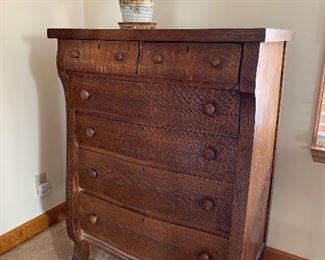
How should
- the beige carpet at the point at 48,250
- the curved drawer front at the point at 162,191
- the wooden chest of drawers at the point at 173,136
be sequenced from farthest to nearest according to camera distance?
1. the beige carpet at the point at 48,250
2. the curved drawer front at the point at 162,191
3. the wooden chest of drawers at the point at 173,136

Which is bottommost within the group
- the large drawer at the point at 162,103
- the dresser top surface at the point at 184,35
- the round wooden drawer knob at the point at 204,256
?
the round wooden drawer knob at the point at 204,256

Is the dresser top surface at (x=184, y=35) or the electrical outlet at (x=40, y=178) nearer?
the dresser top surface at (x=184, y=35)

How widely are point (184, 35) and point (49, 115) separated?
3.94ft

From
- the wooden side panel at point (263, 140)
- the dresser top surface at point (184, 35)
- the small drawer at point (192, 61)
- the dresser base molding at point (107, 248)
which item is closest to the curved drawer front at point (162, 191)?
the wooden side panel at point (263, 140)

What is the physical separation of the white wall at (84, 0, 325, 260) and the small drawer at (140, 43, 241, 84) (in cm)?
58

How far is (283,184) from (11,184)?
1.45 m

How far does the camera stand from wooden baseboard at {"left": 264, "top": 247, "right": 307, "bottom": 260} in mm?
1654

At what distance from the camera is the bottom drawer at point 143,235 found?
4.12 feet

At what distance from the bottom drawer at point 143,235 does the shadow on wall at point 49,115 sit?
434 mm

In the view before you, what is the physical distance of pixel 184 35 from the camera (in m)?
1.09

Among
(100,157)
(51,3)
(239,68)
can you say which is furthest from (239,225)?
(51,3)

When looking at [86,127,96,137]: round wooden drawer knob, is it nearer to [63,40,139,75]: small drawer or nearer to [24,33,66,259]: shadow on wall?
[63,40,139,75]: small drawer

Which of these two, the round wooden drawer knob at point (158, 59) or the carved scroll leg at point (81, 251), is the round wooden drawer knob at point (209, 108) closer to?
the round wooden drawer knob at point (158, 59)

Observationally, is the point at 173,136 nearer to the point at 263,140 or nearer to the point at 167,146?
the point at 167,146
